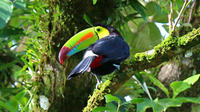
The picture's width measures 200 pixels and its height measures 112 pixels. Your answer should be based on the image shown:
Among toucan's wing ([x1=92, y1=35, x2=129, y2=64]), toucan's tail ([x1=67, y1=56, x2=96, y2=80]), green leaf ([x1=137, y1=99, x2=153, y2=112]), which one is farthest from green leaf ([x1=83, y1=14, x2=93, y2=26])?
green leaf ([x1=137, y1=99, x2=153, y2=112])

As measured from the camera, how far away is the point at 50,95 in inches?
68.7

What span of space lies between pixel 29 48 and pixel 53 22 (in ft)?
0.71

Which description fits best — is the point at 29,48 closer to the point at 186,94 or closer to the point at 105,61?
the point at 105,61

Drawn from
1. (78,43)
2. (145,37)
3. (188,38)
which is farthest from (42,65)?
(145,37)

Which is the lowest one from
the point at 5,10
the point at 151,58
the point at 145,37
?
the point at 145,37

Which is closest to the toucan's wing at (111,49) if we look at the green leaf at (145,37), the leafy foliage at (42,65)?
the leafy foliage at (42,65)

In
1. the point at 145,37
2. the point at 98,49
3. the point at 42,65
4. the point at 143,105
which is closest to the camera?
the point at 143,105

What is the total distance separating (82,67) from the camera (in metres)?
1.55

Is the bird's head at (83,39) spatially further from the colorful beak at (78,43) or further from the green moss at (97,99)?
the green moss at (97,99)

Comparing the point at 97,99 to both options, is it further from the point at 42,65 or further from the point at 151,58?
the point at 42,65

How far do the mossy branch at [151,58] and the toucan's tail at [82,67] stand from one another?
128mm

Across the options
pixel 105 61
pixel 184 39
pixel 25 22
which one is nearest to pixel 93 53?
pixel 105 61

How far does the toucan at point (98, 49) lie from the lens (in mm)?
1656

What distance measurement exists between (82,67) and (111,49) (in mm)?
233
